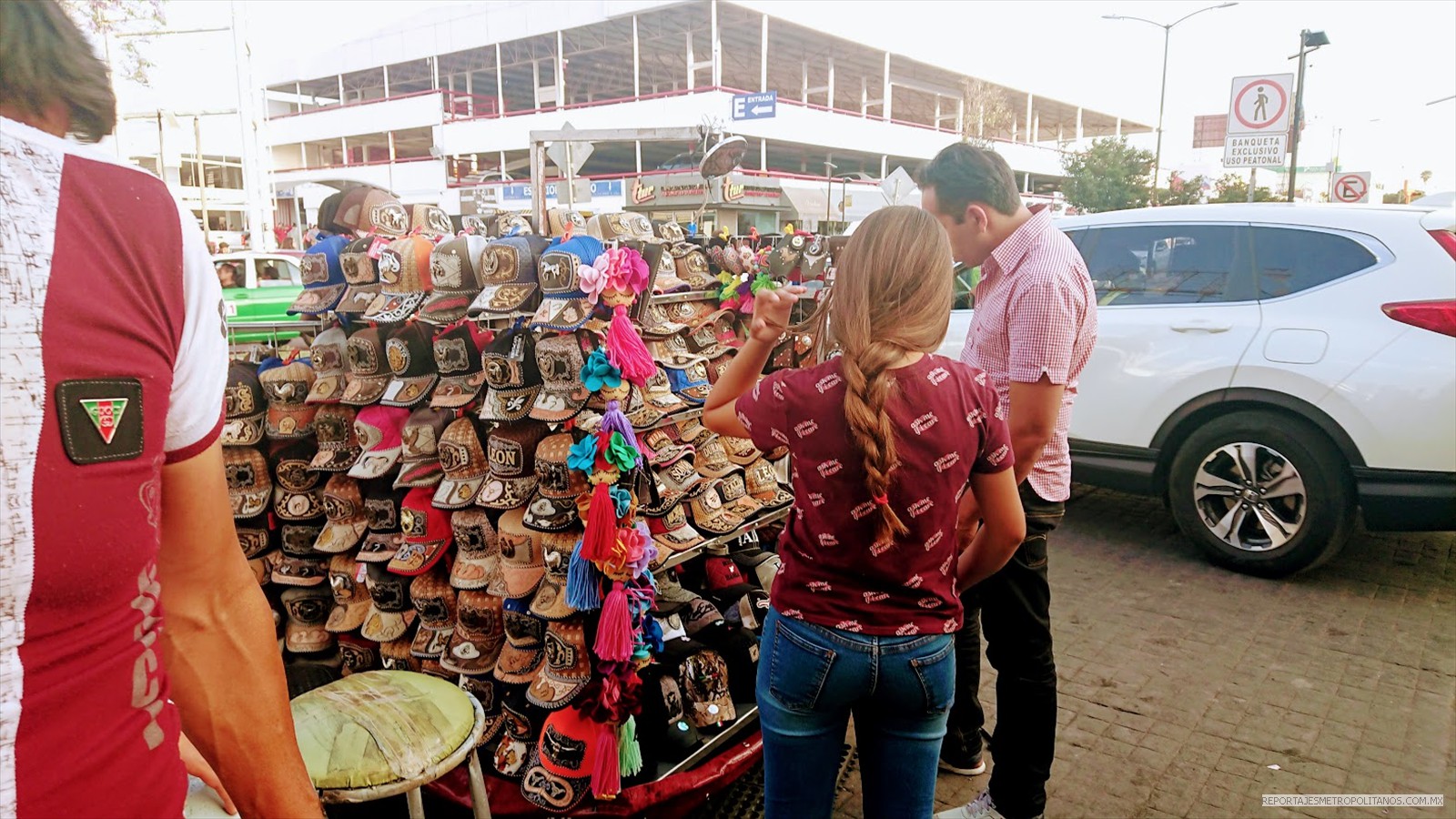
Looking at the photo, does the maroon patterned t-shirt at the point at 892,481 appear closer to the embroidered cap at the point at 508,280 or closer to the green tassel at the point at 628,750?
the green tassel at the point at 628,750

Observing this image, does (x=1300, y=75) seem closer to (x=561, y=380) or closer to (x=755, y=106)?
(x=561, y=380)

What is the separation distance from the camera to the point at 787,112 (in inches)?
1161

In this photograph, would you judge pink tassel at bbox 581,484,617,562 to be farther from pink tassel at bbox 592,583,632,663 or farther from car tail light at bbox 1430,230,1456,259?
car tail light at bbox 1430,230,1456,259

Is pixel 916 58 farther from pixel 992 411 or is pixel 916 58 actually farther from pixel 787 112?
pixel 992 411

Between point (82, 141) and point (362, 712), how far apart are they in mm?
1750

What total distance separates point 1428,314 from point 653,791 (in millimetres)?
→ 4443

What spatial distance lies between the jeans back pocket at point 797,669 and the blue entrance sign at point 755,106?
22.6m

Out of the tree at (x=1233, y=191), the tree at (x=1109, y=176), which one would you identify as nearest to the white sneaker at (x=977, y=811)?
the tree at (x=1233, y=191)

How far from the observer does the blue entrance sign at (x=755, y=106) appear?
23083 mm

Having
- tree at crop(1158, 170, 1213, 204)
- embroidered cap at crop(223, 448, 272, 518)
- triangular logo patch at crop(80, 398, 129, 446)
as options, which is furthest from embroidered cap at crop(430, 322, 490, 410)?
tree at crop(1158, 170, 1213, 204)

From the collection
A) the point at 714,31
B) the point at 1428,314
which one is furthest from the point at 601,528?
the point at 714,31

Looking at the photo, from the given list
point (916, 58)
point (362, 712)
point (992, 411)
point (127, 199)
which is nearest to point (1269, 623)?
point (992, 411)

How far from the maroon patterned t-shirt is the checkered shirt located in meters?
0.57

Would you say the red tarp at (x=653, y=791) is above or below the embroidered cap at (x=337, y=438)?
below
